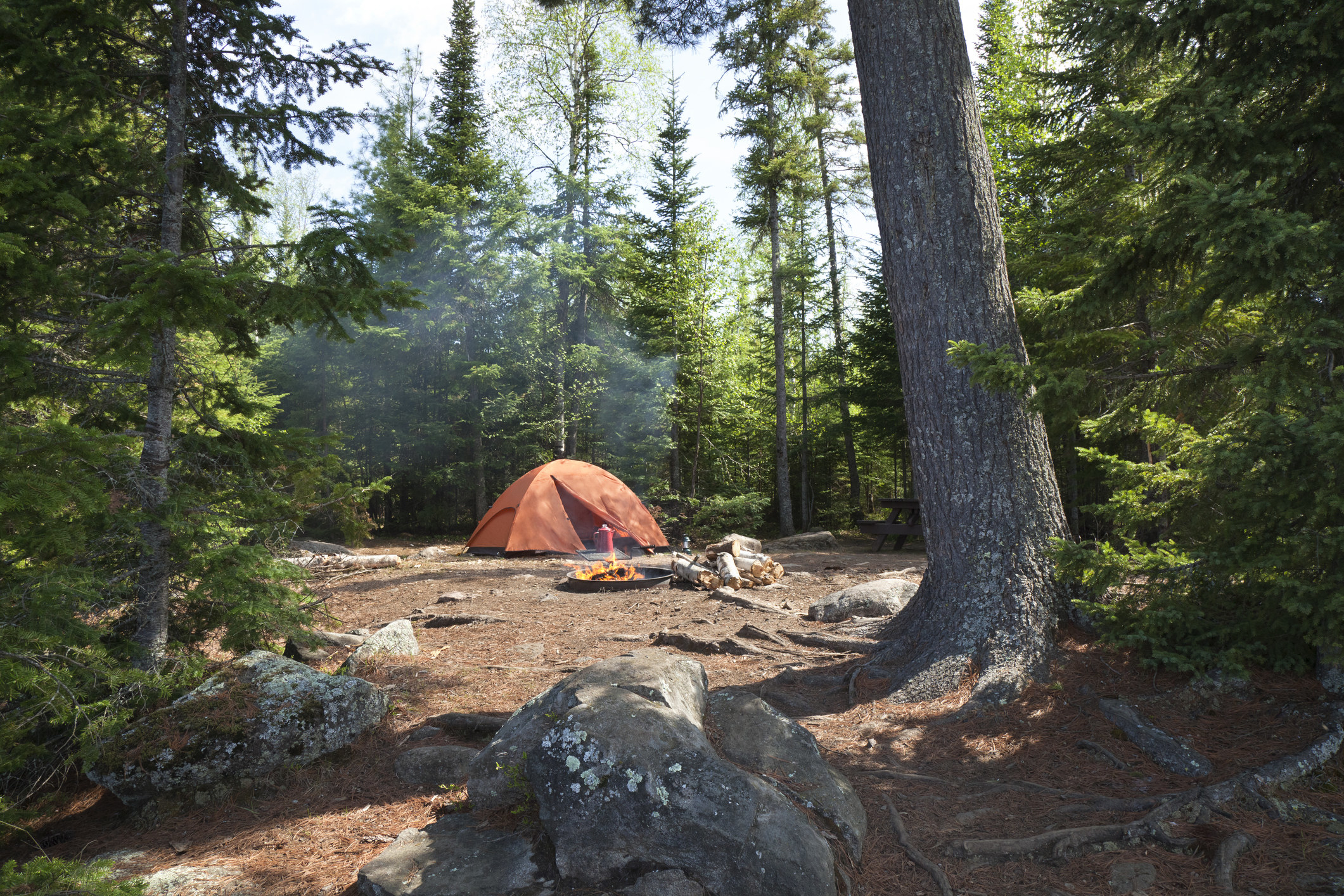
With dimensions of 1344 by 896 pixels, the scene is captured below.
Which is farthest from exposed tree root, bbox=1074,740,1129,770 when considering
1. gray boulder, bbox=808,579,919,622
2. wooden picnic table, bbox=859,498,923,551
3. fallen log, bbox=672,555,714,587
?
wooden picnic table, bbox=859,498,923,551

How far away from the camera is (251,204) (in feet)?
15.0

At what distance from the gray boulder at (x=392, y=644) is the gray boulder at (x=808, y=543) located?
987cm

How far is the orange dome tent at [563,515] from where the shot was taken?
13195mm

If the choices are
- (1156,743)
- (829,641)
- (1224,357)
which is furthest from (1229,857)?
(829,641)

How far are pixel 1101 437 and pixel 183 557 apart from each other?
5489mm

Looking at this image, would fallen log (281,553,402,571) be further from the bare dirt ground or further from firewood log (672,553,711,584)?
Result: the bare dirt ground

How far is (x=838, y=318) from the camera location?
66.4 ft

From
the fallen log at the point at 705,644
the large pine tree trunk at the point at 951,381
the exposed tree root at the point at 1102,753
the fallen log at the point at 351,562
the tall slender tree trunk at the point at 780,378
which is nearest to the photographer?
the exposed tree root at the point at 1102,753

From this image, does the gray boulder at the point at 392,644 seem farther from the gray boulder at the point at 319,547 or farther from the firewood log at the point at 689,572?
the gray boulder at the point at 319,547

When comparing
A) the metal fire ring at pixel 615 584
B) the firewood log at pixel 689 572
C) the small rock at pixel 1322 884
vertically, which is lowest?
the small rock at pixel 1322 884

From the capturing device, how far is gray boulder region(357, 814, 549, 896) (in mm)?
2352

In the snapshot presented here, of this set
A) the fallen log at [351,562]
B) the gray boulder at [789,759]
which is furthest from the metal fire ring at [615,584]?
the gray boulder at [789,759]

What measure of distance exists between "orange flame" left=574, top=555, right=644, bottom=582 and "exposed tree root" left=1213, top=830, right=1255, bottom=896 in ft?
23.1

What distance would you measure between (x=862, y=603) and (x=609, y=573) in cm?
388
